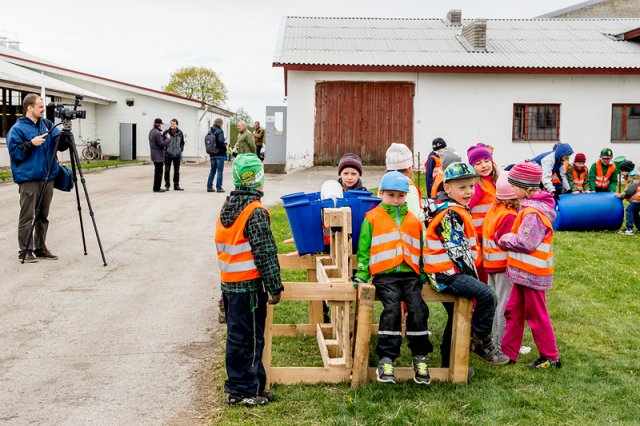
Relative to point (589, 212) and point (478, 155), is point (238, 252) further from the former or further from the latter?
point (589, 212)

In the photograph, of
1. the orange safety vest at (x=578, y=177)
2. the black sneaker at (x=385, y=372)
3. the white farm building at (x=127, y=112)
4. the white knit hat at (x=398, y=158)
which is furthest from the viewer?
the white farm building at (x=127, y=112)

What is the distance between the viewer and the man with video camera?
355 inches

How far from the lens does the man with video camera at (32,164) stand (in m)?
9.01

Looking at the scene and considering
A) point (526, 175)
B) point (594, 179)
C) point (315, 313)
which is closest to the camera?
point (526, 175)

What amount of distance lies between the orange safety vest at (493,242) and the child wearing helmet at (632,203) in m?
8.09

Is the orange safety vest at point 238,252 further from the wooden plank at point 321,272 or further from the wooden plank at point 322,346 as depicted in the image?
the wooden plank at point 322,346

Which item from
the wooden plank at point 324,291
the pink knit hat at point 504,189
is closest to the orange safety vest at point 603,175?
the pink knit hat at point 504,189

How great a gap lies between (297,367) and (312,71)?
19.3 m

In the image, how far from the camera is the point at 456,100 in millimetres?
24250

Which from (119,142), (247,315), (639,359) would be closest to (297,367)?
(247,315)

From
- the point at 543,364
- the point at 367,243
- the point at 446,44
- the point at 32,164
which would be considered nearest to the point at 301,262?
the point at 367,243

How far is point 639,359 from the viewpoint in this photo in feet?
18.7

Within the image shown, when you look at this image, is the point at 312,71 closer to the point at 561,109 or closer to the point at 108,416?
the point at 561,109

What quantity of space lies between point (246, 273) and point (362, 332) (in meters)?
0.93
